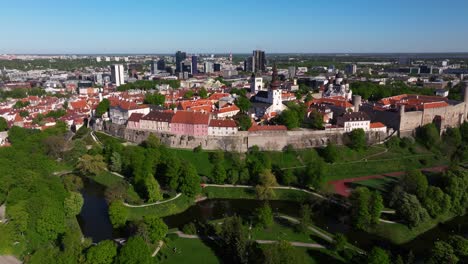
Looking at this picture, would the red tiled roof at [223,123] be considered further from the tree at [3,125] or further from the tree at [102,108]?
the tree at [3,125]

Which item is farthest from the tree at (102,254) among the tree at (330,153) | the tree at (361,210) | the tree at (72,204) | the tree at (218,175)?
the tree at (330,153)

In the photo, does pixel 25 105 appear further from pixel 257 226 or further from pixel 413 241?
pixel 413 241

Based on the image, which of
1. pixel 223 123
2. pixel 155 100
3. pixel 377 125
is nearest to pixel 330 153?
pixel 377 125

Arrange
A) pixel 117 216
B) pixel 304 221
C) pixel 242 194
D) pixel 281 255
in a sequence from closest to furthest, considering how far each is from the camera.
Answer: pixel 281 255, pixel 117 216, pixel 304 221, pixel 242 194

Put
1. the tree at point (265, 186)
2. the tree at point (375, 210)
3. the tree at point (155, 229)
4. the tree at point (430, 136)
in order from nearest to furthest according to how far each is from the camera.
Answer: the tree at point (155, 229)
the tree at point (375, 210)
the tree at point (265, 186)
the tree at point (430, 136)

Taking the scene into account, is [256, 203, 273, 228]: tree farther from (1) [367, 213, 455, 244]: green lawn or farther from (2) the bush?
(1) [367, 213, 455, 244]: green lawn

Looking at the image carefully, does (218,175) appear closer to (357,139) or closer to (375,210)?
(375,210)
